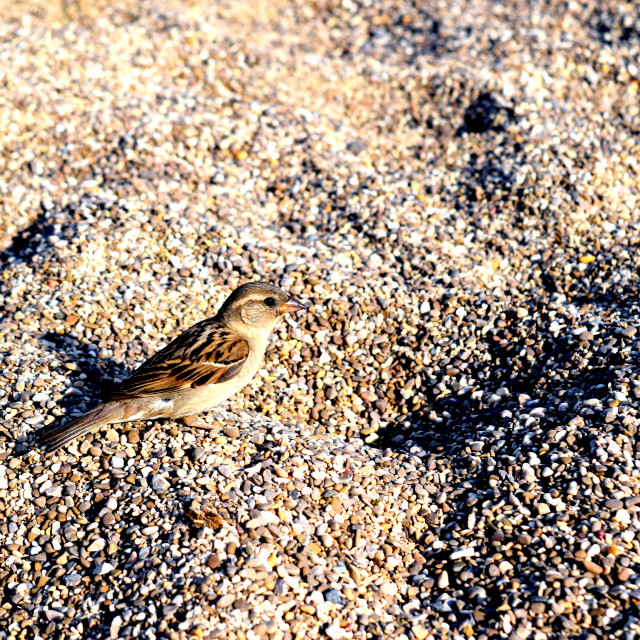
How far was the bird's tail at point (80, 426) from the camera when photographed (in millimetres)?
4613

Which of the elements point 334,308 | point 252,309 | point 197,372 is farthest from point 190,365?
point 334,308

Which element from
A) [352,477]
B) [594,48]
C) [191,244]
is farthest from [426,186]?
[352,477]

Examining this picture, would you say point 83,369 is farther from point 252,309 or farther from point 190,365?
point 252,309

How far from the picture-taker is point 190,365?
4930mm

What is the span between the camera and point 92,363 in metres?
5.57

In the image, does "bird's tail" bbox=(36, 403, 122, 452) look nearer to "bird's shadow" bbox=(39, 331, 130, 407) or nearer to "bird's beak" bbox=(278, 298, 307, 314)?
"bird's shadow" bbox=(39, 331, 130, 407)

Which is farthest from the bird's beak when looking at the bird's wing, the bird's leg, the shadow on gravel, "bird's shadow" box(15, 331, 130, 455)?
the shadow on gravel

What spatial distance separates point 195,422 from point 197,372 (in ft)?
1.15

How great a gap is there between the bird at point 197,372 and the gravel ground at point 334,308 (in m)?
0.20

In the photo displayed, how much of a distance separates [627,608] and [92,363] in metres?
3.75

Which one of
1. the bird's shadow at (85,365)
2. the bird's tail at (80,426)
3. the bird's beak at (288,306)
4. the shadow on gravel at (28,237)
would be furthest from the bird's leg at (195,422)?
the shadow on gravel at (28,237)

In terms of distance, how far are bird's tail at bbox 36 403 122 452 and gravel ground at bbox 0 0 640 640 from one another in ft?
0.54

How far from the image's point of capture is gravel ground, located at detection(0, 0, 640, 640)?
4.04m

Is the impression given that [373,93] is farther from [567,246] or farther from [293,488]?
[293,488]
